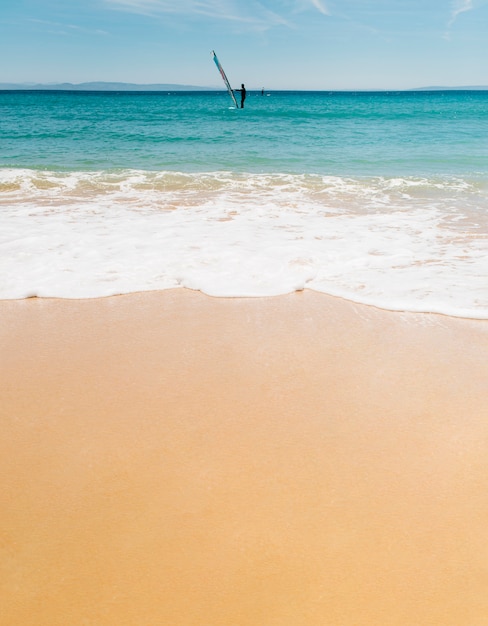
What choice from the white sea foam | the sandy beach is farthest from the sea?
the sandy beach

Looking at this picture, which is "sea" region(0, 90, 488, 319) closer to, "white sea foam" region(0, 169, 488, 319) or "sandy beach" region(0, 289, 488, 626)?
"white sea foam" region(0, 169, 488, 319)

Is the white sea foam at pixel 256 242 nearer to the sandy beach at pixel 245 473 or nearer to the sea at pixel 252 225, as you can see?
the sea at pixel 252 225

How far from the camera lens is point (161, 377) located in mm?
3363

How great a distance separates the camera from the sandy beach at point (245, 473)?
1887 millimetres

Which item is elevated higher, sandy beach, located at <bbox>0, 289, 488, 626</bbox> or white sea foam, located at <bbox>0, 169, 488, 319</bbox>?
white sea foam, located at <bbox>0, 169, 488, 319</bbox>

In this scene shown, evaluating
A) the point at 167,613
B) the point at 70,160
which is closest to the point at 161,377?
the point at 167,613

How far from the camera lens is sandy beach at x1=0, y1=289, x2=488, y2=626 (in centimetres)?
189

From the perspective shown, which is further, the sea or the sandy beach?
the sea

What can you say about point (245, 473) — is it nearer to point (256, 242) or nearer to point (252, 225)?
point (256, 242)

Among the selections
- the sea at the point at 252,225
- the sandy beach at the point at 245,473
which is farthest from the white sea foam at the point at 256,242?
the sandy beach at the point at 245,473

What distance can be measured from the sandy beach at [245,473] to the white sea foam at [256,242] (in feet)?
3.02

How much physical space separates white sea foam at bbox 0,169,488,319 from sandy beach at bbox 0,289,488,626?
92 cm

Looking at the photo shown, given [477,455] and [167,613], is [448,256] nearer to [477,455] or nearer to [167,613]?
[477,455]

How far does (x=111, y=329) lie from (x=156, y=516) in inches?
83.4
